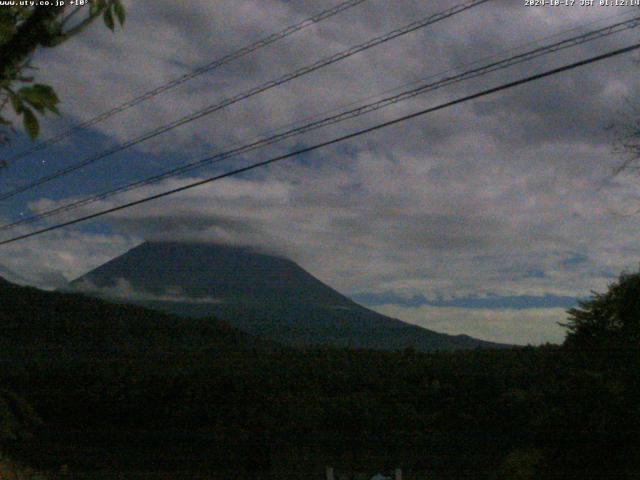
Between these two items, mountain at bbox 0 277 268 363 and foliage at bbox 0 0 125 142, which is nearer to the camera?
foliage at bbox 0 0 125 142

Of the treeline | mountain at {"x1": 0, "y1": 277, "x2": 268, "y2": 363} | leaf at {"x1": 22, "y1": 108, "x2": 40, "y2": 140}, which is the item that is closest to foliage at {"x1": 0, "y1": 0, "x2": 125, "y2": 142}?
leaf at {"x1": 22, "y1": 108, "x2": 40, "y2": 140}

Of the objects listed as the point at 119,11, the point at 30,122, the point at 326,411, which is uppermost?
the point at 119,11

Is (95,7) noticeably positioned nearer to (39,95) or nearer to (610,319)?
(39,95)

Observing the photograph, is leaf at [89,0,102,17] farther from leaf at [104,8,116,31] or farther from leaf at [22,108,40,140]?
leaf at [22,108,40,140]

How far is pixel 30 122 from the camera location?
2.98 meters

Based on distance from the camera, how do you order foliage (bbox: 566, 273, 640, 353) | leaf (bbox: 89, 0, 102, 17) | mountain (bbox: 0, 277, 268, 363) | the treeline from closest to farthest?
leaf (bbox: 89, 0, 102, 17)
the treeline
foliage (bbox: 566, 273, 640, 353)
mountain (bbox: 0, 277, 268, 363)

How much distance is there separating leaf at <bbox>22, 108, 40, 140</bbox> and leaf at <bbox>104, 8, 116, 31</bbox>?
682 millimetres

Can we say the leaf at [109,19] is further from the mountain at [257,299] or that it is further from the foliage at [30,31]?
the mountain at [257,299]

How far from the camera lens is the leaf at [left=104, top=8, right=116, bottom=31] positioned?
3.41 meters

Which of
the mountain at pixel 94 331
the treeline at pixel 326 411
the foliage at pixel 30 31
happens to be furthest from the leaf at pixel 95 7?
the mountain at pixel 94 331

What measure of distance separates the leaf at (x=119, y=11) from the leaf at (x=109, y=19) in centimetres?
4

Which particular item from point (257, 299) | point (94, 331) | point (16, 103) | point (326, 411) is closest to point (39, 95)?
point (16, 103)

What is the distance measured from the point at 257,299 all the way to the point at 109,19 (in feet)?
103

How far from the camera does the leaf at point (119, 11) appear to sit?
3.44m
